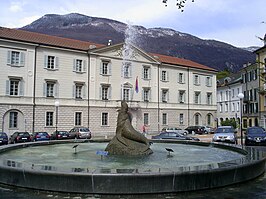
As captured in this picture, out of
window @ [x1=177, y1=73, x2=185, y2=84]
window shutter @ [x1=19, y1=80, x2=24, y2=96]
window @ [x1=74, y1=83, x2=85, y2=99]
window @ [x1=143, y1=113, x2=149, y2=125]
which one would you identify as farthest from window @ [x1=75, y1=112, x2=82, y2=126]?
window @ [x1=177, y1=73, x2=185, y2=84]

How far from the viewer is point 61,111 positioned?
42.8 m

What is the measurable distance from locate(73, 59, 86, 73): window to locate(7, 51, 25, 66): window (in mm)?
7619

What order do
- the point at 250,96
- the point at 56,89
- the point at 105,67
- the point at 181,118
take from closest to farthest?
the point at 56,89, the point at 105,67, the point at 181,118, the point at 250,96

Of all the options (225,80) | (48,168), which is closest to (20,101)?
(48,168)

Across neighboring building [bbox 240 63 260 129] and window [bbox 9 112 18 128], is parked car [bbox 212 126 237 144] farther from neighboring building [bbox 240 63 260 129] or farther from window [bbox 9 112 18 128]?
neighboring building [bbox 240 63 260 129]

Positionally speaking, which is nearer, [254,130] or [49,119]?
[254,130]

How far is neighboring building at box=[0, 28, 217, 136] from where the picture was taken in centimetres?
3928

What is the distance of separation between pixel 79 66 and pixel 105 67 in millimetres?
4468

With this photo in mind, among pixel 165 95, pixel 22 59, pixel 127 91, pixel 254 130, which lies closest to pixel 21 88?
pixel 22 59

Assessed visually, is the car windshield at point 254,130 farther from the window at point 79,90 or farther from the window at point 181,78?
the window at point 181,78

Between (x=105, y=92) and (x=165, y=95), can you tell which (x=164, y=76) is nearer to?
(x=165, y=95)

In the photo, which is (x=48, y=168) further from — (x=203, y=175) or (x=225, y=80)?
(x=225, y=80)

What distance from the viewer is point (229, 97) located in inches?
3068

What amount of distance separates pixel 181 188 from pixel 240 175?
1950 millimetres
